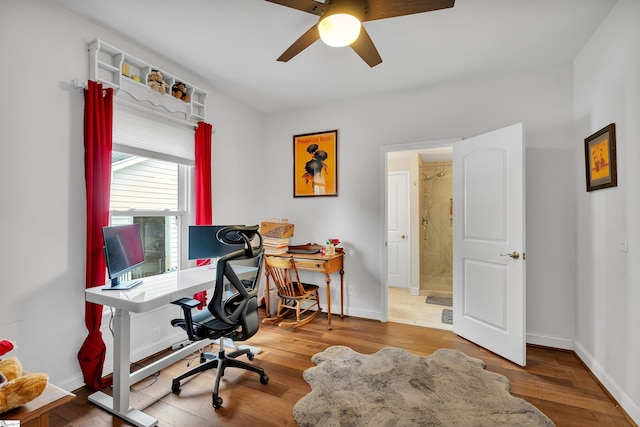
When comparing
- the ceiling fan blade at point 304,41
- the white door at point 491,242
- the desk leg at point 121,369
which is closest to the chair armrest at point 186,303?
the desk leg at point 121,369

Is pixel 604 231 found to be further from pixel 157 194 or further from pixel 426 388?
pixel 157 194

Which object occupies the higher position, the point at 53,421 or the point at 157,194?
the point at 157,194

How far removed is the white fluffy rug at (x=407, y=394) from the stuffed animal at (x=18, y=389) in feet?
4.37

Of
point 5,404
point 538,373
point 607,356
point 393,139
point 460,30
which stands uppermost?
point 460,30

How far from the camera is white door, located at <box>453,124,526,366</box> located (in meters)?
2.54

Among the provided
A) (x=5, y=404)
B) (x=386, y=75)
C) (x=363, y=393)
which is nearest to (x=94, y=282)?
(x=5, y=404)

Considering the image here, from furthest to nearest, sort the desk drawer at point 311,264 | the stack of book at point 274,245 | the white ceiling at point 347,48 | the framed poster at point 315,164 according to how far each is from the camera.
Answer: the framed poster at point 315,164 < the stack of book at point 274,245 < the desk drawer at point 311,264 < the white ceiling at point 347,48

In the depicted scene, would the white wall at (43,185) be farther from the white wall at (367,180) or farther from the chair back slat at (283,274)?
the chair back slat at (283,274)

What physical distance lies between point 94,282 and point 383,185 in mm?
2992

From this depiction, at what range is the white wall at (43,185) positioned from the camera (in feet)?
6.07

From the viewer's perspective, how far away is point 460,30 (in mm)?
2340

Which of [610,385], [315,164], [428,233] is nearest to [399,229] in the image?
[428,233]

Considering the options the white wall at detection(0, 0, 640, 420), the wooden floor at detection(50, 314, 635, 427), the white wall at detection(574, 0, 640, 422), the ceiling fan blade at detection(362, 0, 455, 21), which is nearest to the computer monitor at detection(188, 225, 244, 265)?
the white wall at detection(0, 0, 640, 420)

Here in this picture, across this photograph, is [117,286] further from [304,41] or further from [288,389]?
[304,41]
